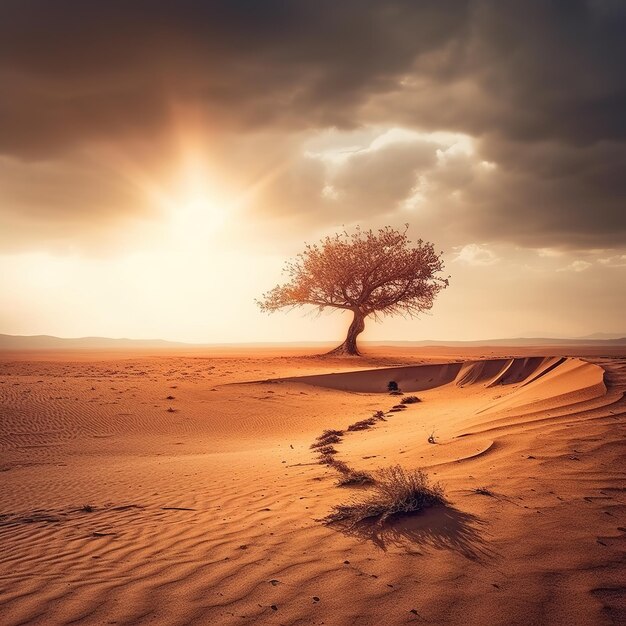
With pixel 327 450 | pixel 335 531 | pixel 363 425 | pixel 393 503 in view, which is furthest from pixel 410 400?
pixel 335 531

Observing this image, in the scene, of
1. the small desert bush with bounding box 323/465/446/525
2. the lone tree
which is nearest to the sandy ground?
the small desert bush with bounding box 323/465/446/525

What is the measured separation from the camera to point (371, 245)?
3731cm

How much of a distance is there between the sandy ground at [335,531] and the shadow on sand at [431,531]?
0.7 inches

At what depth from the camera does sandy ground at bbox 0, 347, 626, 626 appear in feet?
10.2

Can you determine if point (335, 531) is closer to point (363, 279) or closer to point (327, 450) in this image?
point (327, 450)

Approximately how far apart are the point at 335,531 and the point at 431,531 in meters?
0.82

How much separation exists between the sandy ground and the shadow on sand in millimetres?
17

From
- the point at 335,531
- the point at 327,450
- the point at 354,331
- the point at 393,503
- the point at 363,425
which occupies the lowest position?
the point at 363,425

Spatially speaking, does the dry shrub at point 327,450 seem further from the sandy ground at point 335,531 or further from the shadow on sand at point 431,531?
the shadow on sand at point 431,531

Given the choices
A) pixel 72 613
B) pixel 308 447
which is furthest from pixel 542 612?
pixel 308 447

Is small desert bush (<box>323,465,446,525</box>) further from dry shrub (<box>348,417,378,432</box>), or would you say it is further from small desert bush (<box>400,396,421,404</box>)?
small desert bush (<box>400,396,421,404</box>)

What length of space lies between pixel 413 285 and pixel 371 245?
4459 mm

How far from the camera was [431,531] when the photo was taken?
4023 mm

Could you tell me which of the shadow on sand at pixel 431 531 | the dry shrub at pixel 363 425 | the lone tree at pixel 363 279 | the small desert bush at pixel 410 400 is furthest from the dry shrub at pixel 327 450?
the lone tree at pixel 363 279
